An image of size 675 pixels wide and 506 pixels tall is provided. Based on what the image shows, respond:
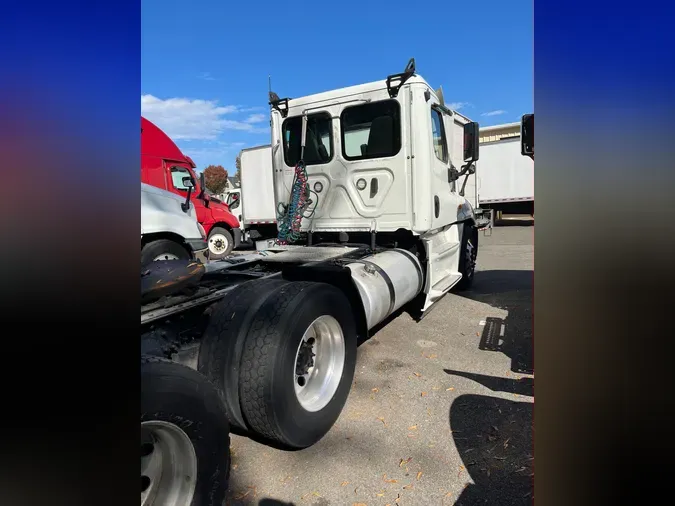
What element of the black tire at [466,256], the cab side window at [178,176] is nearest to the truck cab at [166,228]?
the cab side window at [178,176]

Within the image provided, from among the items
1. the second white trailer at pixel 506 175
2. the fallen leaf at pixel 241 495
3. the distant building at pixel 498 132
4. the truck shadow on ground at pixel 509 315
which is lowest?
the fallen leaf at pixel 241 495

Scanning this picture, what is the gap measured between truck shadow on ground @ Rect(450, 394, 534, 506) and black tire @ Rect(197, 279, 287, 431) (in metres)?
1.51

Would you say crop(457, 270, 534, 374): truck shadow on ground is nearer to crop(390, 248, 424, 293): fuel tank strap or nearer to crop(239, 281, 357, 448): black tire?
crop(390, 248, 424, 293): fuel tank strap

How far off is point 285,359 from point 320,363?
2.40 ft

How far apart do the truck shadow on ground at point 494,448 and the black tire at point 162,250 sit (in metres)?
5.12

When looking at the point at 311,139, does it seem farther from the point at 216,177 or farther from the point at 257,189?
the point at 216,177

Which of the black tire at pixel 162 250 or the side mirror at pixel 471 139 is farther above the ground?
the side mirror at pixel 471 139

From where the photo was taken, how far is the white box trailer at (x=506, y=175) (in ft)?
65.6

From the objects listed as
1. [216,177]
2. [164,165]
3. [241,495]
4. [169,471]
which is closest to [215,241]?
[164,165]

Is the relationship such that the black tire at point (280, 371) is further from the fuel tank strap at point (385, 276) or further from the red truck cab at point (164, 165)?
the red truck cab at point (164, 165)

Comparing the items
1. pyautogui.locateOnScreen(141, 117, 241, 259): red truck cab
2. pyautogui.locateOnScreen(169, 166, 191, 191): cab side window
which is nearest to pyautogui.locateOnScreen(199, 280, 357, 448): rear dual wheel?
pyautogui.locateOnScreen(141, 117, 241, 259): red truck cab
